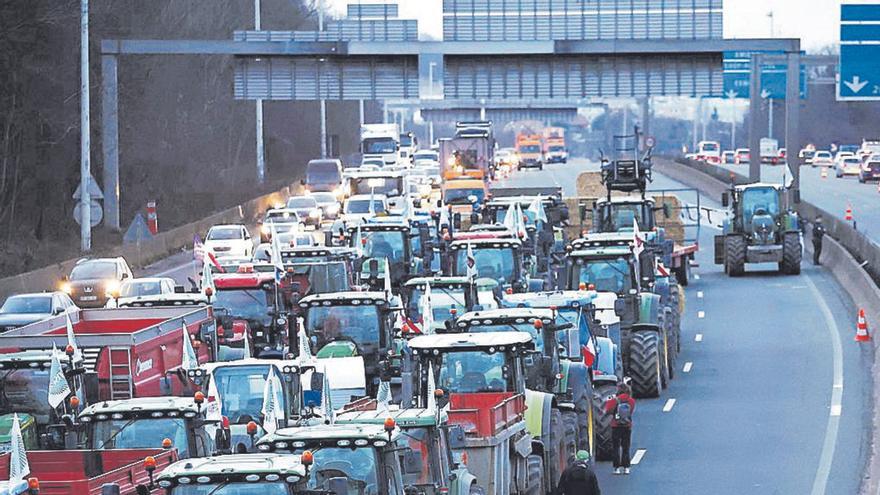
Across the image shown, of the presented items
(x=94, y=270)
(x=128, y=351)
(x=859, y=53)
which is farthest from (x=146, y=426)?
(x=94, y=270)

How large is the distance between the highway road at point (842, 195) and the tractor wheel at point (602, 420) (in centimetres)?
4010

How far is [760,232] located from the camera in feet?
182

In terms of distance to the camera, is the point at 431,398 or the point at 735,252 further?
the point at 735,252

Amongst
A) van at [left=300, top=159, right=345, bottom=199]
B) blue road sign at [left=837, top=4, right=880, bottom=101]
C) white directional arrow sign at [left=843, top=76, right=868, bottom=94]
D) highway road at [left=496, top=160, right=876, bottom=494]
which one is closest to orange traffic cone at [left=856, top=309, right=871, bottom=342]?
highway road at [left=496, top=160, right=876, bottom=494]

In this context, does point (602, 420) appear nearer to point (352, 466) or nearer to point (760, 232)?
point (352, 466)

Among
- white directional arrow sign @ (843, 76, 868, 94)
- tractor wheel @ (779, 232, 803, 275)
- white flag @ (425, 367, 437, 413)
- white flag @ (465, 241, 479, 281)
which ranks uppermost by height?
white directional arrow sign @ (843, 76, 868, 94)

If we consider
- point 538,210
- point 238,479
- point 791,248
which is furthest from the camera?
point 791,248

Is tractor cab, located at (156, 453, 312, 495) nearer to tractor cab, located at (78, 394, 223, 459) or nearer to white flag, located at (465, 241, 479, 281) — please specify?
tractor cab, located at (78, 394, 223, 459)

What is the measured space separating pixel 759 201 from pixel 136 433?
1588 inches

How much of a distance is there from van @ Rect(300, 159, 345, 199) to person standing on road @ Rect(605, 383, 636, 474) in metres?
60.1

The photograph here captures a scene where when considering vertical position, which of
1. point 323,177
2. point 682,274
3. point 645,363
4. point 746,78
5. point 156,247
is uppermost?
point 746,78

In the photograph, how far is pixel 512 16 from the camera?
67188mm

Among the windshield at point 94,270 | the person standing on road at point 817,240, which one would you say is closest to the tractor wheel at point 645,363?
the windshield at point 94,270

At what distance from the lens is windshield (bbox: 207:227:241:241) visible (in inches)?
2329
